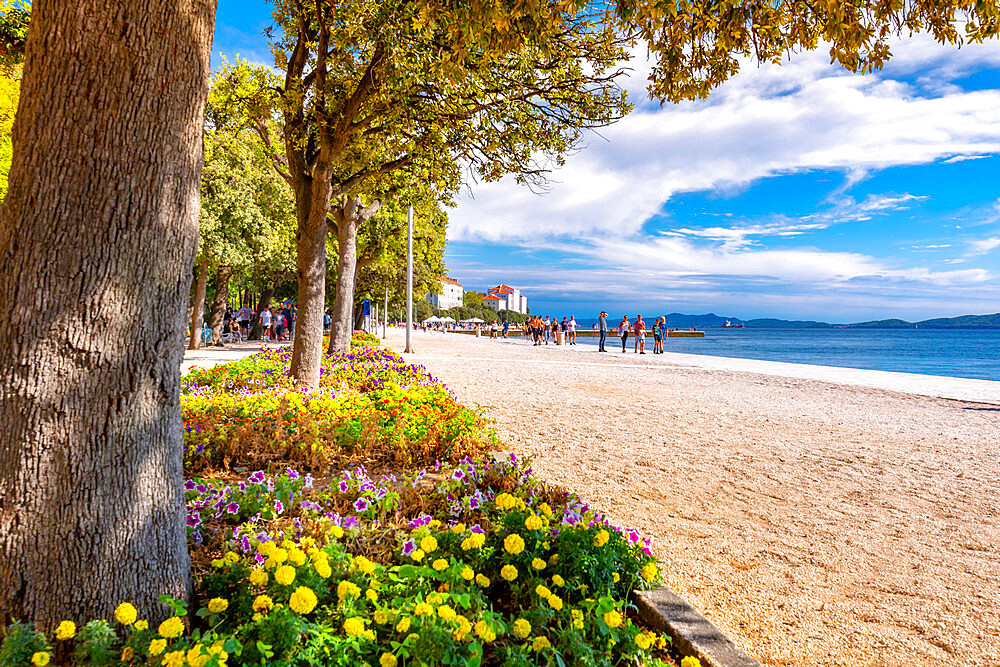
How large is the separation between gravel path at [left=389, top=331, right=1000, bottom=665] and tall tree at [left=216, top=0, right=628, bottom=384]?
3.73 meters

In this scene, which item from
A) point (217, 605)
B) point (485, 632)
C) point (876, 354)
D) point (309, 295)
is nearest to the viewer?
point (485, 632)

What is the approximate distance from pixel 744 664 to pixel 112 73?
338cm

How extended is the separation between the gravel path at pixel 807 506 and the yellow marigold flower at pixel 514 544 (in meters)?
1.13

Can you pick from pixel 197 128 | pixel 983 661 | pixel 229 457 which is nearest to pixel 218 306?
pixel 229 457

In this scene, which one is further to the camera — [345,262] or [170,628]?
[345,262]

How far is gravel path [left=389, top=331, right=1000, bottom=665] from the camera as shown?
2959 mm

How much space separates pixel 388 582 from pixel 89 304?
1.61 meters

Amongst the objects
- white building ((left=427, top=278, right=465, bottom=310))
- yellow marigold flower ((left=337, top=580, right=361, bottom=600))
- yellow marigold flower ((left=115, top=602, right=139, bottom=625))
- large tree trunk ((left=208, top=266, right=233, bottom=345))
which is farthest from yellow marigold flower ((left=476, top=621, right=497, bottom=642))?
white building ((left=427, top=278, right=465, bottom=310))

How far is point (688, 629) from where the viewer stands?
2559 mm

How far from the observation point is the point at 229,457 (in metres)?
4.53

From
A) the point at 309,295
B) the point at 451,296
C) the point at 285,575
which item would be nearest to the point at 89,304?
the point at 285,575

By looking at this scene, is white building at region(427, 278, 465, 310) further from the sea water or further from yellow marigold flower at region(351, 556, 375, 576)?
yellow marigold flower at region(351, 556, 375, 576)

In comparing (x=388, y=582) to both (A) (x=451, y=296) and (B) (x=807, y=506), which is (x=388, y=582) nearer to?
(B) (x=807, y=506)

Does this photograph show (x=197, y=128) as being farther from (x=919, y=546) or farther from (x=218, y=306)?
(x=218, y=306)
